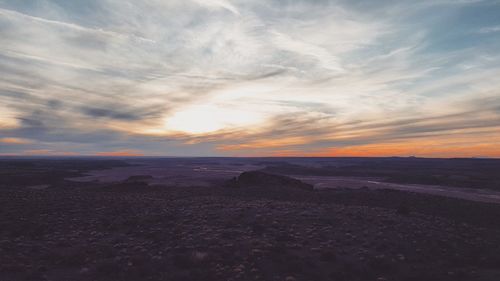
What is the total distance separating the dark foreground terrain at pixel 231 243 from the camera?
46.4 ft

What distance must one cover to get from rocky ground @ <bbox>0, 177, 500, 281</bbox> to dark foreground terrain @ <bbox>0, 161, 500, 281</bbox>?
57 mm

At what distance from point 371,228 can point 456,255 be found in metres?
5.03

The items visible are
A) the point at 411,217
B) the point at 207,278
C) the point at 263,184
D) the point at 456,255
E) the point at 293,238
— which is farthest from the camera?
the point at 263,184

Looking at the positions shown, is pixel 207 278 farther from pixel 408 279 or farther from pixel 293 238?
pixel 408 279

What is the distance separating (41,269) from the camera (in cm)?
1389

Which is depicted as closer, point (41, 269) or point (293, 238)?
point (41, 269)

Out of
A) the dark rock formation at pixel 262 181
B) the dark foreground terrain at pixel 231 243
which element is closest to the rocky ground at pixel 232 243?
the dark foreground terrain at pixel 231 243

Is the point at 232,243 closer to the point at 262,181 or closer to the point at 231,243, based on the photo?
the point at 231,243

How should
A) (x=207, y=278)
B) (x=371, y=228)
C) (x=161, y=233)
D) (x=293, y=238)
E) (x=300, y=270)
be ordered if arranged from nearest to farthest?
(x=207, y=278)
(x=300, y=270)
(x=293, y=238)
(x=161, y=233)
(x=371, y=228)

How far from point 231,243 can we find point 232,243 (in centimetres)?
5

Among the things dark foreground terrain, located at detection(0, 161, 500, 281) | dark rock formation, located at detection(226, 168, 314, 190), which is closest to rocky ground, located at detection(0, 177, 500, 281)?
dark foreground terrain, located at detection(0, 161, 500, 281)

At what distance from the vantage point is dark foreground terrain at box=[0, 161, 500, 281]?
557 inches

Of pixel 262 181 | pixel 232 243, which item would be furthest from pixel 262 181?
pixel 232 243

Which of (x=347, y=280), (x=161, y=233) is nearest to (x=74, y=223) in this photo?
(x=161, y=233)
